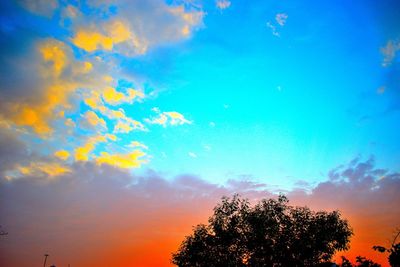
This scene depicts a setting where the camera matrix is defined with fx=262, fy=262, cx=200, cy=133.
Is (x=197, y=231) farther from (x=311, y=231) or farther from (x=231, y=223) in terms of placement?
(x=311, y=231)

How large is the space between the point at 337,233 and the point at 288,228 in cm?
798

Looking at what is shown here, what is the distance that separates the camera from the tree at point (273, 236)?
4012 centimetres

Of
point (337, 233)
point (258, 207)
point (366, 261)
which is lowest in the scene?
point (366, 261)

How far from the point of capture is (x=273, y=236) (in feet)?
133

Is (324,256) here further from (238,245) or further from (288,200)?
(238,245)

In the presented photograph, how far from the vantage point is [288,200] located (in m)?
44.1

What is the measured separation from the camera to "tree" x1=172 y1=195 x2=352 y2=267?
4012 centimetres

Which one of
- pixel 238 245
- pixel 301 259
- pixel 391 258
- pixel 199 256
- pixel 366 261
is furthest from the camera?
pixel 199 256

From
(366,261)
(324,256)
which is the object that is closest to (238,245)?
(324,256)

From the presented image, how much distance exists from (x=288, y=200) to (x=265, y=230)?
7.16 m

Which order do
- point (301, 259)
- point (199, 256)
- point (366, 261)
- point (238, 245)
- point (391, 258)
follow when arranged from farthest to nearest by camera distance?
point (199, 256), point (238, 245), point (301, 259), point (366, 261), point (391, 258)

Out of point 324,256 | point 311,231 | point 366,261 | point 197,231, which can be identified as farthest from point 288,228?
point 197,231

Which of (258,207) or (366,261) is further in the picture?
(258,207)

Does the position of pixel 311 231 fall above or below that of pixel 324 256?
above
